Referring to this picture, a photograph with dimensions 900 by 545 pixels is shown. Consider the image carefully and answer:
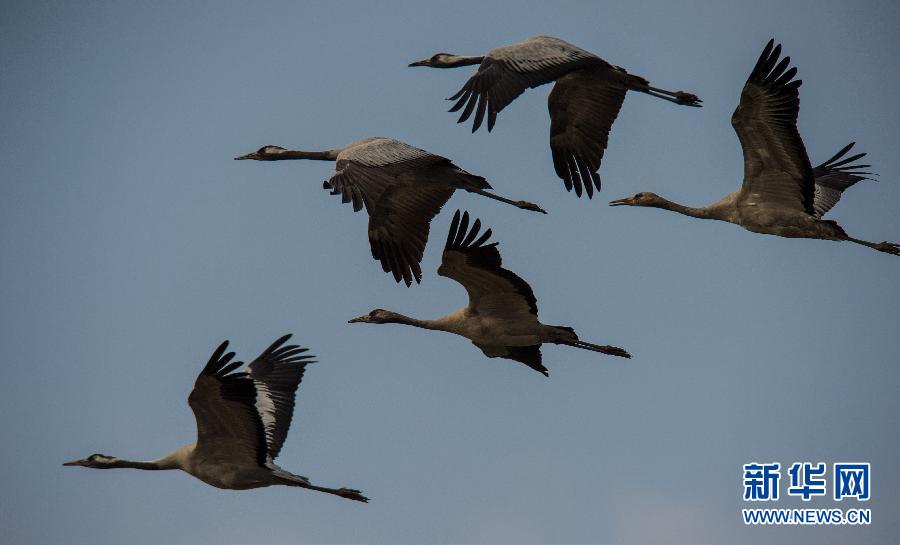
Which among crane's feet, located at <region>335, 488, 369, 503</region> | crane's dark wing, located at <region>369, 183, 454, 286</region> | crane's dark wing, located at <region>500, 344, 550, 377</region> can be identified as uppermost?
crane's dark wing, located at <region>369, 183, 454, 286</region>

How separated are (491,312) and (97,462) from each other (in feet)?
17.0

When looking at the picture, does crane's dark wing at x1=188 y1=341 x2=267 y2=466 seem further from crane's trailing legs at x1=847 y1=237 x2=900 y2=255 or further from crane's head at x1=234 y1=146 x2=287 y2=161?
crane's trailing legs at x1=847 y1=237 x2=900 y2=255

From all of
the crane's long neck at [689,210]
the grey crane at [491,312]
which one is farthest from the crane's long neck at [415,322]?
the crane's long neck at [689,210]

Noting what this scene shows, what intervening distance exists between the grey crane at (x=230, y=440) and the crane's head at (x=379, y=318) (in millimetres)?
1689

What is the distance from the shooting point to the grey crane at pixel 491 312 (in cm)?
1936

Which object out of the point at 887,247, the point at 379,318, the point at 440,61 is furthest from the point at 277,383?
the point at 887,247

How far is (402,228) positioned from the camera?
19656mm

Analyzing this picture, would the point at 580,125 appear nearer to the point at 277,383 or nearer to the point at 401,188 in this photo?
the point at 401,188

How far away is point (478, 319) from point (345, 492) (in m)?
2.62

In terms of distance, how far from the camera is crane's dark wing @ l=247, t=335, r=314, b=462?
20.1m

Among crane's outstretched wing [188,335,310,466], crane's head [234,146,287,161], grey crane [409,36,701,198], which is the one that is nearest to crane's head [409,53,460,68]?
grey crane [409,36,701,198]

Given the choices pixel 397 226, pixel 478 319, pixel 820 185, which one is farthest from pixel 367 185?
pixel 820 185

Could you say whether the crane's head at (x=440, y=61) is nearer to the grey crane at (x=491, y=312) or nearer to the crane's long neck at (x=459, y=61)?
the crane's long neck at (x=459, y=61)

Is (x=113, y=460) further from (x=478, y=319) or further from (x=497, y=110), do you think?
(x=497, y=110)
